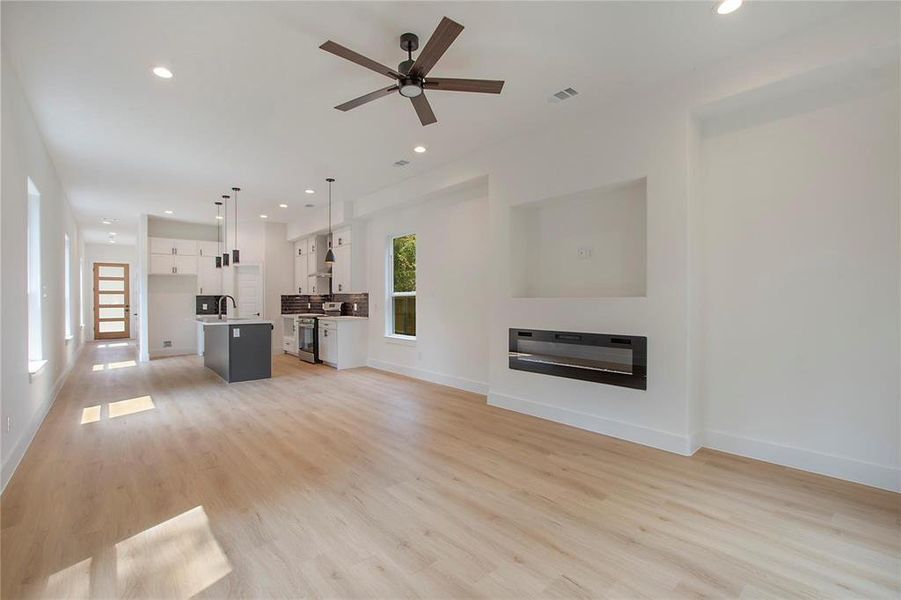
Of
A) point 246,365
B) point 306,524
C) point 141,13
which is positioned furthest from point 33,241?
point 306,524

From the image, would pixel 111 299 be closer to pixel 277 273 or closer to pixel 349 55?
pixel 277 273

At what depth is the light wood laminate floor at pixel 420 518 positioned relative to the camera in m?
1.75

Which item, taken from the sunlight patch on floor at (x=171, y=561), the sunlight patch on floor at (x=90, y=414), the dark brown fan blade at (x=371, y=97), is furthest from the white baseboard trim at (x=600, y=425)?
the sunlight patch on floor at (x=90, y=414)

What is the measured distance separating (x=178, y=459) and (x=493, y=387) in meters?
2.98

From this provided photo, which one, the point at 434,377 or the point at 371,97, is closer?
the point at 371,97

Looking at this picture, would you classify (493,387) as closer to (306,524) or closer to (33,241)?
(306,524)

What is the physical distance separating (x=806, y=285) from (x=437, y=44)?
2956mm

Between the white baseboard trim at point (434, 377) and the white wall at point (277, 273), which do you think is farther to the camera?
the white wall at point (277, 273)

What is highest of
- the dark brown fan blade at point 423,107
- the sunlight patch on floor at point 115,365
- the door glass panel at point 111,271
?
the dark brown fan blade at point 423,107

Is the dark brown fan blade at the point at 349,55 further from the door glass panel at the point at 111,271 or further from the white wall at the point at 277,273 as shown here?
the door glass panel at the point at 111,271

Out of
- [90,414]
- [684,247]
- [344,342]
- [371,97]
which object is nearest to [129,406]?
[90,414]

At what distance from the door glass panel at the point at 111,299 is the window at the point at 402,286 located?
1102 centimetres

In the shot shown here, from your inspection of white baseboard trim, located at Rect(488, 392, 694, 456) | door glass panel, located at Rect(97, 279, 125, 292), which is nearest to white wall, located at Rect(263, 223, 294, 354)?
white baseboard trim, located at Rect(488, 392, 694, 456)

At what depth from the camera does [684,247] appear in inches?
126
